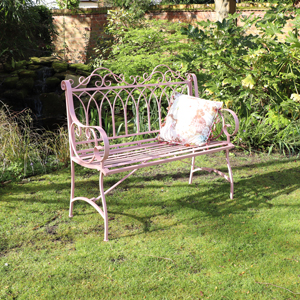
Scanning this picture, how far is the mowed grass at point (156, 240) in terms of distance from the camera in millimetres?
2016

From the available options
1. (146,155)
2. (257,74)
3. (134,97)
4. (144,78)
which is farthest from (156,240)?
(134,97)

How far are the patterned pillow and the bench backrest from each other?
173 mm

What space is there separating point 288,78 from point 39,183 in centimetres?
327

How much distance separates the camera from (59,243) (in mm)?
2496

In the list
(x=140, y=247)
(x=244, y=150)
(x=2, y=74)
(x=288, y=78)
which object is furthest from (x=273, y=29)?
(x=2, y=74)

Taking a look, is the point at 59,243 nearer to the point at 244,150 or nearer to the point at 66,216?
the point at 66,216

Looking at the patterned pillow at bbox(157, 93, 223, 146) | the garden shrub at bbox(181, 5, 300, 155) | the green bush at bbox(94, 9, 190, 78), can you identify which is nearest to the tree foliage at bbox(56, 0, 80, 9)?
the green bush at bbox(94, 9, 190, 78)

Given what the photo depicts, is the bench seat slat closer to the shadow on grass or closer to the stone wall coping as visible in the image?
the shadow on grass

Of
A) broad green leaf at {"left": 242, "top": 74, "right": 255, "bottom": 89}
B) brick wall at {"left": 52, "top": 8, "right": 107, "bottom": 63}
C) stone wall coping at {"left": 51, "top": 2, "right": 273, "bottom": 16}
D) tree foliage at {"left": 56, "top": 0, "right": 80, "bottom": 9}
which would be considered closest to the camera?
broad green leaf at {"left": 242, "top": 74, "right": 255, "bottom": 89}

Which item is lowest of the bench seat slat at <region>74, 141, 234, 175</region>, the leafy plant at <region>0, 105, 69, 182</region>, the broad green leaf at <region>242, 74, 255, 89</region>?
the leafy plant at <region>0, 105, 69, 182</region>

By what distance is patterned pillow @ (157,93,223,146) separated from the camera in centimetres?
313

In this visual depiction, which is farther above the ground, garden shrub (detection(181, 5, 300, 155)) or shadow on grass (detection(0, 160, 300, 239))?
garden shrub (detection(181, 5, 300, 155))

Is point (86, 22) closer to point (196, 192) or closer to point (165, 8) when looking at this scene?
point (165, 8)

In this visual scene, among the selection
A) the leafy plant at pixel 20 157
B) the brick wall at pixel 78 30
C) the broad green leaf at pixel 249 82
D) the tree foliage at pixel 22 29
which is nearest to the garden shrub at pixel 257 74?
the broad green leaf at pixel 249 82
